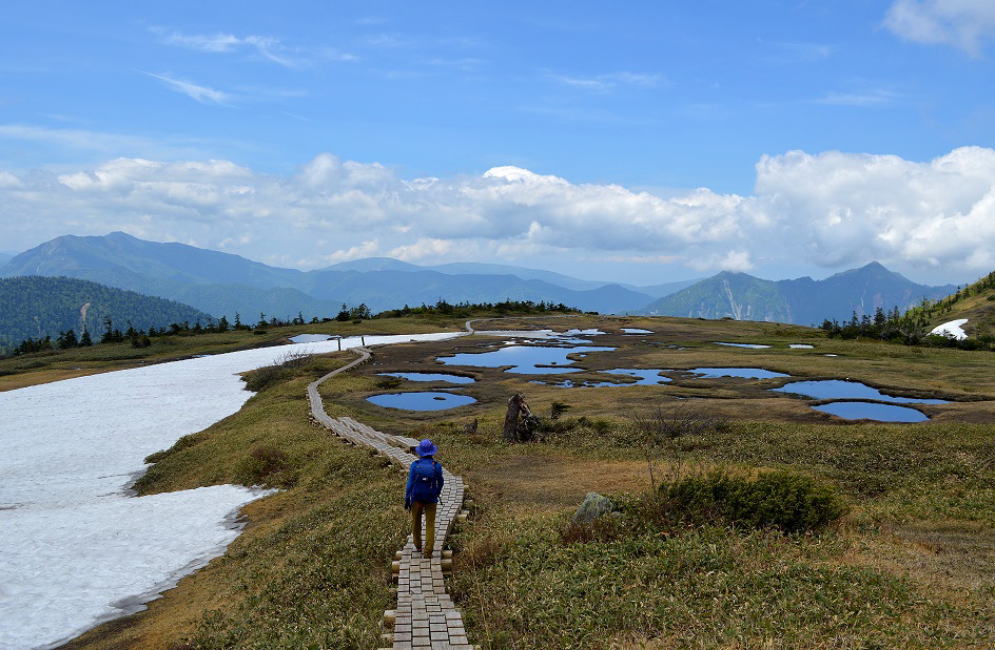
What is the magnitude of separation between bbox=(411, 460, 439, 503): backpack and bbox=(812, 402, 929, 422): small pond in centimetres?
3471

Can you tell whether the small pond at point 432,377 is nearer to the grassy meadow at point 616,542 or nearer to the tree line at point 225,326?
the grassy meadow at point 616,542

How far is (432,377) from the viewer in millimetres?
68000

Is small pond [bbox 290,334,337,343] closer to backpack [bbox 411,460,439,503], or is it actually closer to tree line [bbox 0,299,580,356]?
tree line [bbox 0,299,580,356]

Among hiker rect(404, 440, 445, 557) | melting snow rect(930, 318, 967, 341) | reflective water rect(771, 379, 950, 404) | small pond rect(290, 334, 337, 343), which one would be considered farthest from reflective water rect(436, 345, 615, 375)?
melting snow rect(930, 318, 967, 341)

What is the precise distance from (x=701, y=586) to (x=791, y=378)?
168ft

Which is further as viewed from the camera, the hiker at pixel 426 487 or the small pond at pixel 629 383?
the small pond at pixel 629 383

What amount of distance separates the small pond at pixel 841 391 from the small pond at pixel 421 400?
93.5 ft

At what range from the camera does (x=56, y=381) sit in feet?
248

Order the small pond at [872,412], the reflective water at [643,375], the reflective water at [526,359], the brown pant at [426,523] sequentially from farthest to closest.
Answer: the reflective water at [526,359] < the reflective water at [643,375] < the small pond at [872,412] < the brown pant at [426,523]

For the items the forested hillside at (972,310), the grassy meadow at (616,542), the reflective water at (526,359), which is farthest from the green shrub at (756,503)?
the forested hillside at (972,310)

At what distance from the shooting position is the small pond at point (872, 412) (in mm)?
40031

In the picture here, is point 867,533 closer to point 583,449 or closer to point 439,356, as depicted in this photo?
point 583,449

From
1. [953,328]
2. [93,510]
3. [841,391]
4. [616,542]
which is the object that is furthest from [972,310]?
[93,510]

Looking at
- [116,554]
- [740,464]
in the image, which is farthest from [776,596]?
[116,554]
